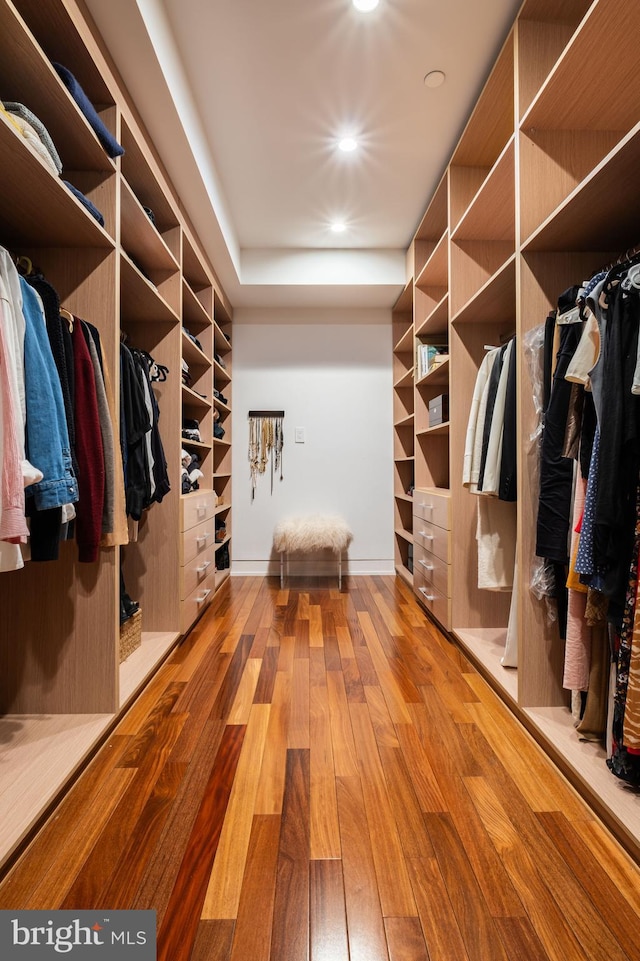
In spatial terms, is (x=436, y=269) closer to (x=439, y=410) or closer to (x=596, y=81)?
(x=439, y=410)

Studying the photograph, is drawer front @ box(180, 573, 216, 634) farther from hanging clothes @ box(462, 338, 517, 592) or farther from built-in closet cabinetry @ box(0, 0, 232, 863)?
hanging clothes @ box(462, 338, 517, 592)

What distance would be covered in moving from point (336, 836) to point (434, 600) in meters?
1.69

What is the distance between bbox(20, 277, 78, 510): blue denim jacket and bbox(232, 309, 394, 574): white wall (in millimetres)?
2894

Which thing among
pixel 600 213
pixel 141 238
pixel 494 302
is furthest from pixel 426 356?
pixel 141 238

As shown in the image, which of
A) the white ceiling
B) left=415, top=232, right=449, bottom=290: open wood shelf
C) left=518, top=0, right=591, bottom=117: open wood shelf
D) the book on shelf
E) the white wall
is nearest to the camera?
left=518, top=0, right=591, bottom=117: open wood shelf

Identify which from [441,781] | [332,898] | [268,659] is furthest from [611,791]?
[268,659]

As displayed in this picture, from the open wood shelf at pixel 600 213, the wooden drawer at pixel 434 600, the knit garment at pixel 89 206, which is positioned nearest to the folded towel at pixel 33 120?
the knit garment at pixel 89 206

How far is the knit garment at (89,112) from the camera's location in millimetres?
1308

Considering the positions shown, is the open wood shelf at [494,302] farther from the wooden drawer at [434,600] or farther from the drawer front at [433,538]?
the wooden drawer at [434,600]

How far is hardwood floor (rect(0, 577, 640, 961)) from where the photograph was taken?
2.78 ft

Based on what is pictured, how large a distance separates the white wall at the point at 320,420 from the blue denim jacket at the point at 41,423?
2894 millimetres

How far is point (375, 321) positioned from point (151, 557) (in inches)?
116

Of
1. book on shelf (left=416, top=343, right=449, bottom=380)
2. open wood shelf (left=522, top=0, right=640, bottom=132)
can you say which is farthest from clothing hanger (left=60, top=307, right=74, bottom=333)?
book on shelf (left=416, top=343, right=449, bottom=380)

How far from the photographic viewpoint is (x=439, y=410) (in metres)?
2.84
